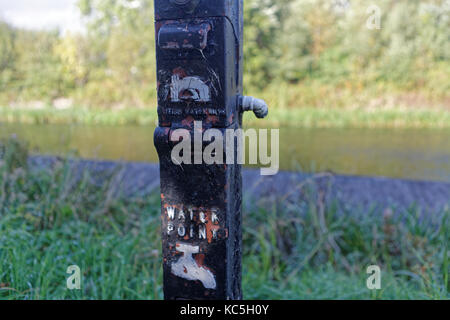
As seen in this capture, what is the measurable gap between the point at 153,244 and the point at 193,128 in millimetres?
1486

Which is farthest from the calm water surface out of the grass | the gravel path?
the grass

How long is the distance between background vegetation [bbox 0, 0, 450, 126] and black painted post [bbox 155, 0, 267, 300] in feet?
46.2

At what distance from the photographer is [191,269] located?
4.61ft

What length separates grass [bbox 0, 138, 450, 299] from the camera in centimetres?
211

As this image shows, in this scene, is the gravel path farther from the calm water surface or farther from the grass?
the calm water surface

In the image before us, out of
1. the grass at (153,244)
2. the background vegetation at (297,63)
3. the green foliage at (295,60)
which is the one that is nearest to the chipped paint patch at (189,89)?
the grass at (153,244)

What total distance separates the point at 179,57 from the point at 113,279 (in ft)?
4.62

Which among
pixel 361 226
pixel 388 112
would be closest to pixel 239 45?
pixel 361 226

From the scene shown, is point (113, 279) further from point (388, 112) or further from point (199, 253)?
point (388, 112)

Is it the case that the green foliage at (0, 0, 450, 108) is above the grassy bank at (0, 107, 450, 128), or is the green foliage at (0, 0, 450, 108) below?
above

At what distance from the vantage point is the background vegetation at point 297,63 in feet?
53.8

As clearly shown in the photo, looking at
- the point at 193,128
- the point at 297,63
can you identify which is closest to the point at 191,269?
the point at 193,128

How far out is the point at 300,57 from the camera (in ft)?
59.0

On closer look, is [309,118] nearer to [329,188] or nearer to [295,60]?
[295,60]
